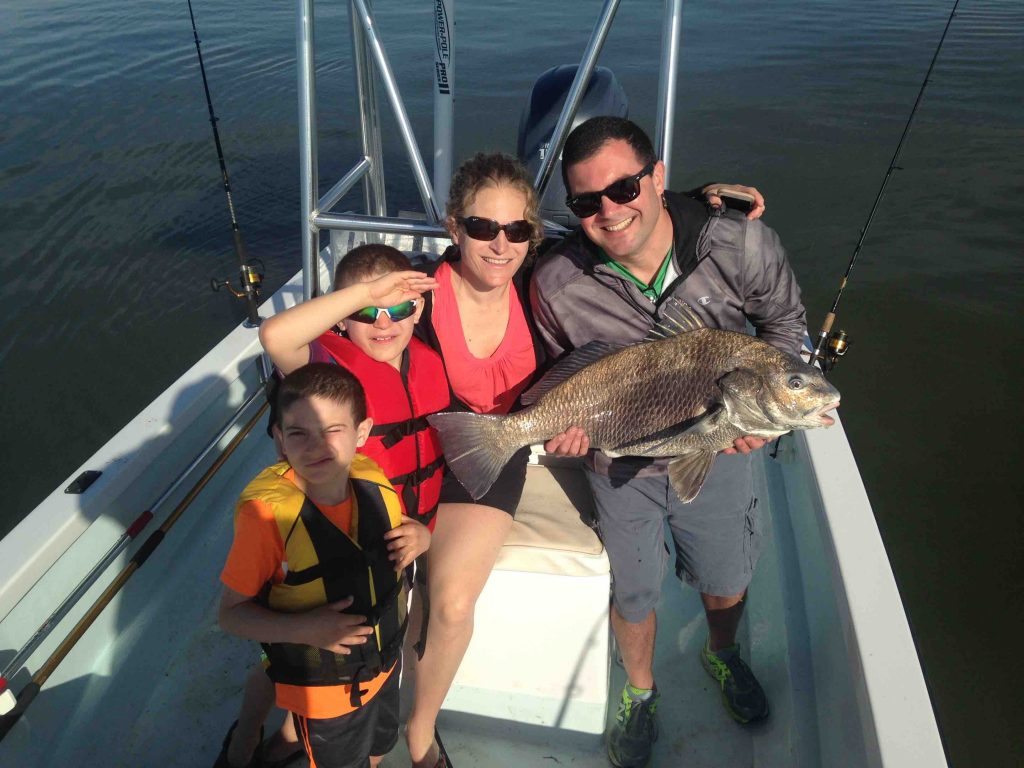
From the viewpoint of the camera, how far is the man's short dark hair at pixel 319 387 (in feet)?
6.38

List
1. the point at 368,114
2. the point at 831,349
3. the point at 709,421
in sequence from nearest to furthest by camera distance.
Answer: the point at 709,421, the point at 831,349, the point at 368,114

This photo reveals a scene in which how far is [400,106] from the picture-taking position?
9.38 feet

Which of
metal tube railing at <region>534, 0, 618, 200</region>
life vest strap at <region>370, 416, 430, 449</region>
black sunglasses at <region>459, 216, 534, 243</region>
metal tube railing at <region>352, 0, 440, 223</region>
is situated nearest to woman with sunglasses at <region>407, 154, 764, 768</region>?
black sunglasses at <region>459, 216, 534, 243</region>

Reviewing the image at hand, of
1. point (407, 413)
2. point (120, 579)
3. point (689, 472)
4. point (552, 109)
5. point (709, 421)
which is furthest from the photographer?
point (552, 109)

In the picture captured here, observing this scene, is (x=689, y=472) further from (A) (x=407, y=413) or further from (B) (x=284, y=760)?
(B) (x=284, y=760)

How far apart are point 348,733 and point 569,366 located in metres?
1.42

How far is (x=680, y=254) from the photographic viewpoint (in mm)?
2375

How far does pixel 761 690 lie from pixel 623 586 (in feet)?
2.44

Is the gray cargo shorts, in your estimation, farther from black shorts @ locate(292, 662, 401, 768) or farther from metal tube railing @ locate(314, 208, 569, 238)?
metal tube railing @ locate(314, 208, 569, 238)

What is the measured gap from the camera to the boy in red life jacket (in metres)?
2.12

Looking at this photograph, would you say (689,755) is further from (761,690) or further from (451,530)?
(451,530)

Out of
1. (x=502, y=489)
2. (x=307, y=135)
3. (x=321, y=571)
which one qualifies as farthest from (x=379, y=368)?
(x=307, y=135)

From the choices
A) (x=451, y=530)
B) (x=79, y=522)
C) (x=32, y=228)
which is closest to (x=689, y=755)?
(x=451, y=530)

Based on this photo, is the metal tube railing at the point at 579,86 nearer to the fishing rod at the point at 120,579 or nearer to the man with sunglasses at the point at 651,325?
the man with sunglasses at the point at 651,325
